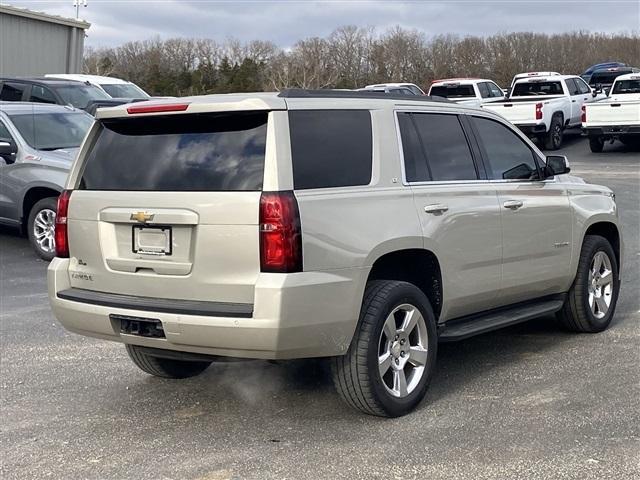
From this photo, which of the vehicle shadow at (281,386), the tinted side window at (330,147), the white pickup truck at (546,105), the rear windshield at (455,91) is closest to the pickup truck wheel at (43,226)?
the vehicle shadow at (281,386)

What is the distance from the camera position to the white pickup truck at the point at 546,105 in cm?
2162

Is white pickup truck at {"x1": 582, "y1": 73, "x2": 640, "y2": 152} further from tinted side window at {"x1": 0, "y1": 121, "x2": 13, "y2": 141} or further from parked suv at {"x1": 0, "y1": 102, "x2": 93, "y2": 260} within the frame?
tinted side window at {"x1": 0, "y1": 121, "x2": 13, "y2": 141}

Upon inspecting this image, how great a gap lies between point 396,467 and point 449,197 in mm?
1887

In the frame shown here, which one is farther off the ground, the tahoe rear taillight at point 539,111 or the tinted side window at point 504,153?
the tahoe rear taillight at point 539,111

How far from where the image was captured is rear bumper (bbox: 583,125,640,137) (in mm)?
20859

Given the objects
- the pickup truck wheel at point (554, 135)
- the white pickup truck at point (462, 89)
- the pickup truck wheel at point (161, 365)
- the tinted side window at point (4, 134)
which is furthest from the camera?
the white pickup truck at point (462, 89)

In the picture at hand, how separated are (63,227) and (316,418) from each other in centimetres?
192

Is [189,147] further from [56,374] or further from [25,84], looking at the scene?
[25,84]

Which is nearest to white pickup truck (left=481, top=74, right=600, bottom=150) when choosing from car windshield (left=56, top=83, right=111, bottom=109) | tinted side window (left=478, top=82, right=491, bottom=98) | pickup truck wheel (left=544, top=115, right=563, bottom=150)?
pickup truck wheel (left=544, top=115, right=563, bottom=150)

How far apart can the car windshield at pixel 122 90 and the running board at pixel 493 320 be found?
15.8 m

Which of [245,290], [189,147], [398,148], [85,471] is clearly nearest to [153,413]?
[85,471]

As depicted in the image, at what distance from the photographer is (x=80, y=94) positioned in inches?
734

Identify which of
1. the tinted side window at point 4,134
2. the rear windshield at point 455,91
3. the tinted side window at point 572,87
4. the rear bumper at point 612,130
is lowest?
the tinted side window at point 4,134

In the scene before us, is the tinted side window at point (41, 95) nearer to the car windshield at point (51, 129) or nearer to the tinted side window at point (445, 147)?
the car windshield at point (51, 129)
